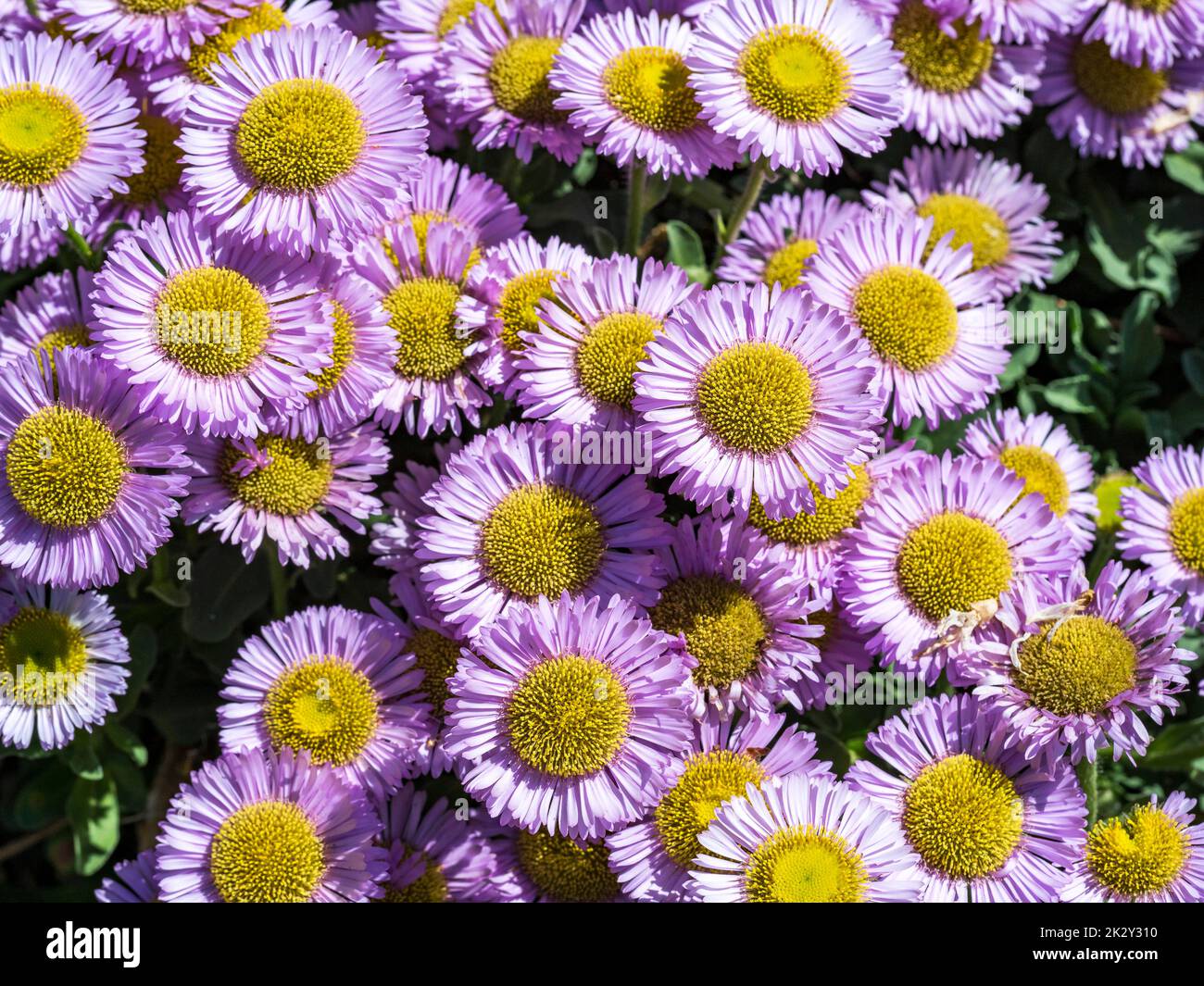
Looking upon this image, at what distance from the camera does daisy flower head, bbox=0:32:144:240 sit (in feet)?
9.25

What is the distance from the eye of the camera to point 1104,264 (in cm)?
369

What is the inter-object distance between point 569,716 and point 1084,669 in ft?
3.56

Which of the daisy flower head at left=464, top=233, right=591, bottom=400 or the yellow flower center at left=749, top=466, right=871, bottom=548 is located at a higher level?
the daisy flower head at left=464, top=233, right=591, bottom=400

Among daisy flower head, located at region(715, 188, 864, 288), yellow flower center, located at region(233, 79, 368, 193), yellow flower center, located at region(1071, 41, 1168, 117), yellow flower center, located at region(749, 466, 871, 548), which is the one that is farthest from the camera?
yellow flower center, located at region(1071, 41, 1168, 117)

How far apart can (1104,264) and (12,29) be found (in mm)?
2998

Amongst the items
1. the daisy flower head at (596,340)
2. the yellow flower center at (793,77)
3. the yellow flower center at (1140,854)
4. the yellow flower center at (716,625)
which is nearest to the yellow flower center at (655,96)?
the yellow flower center at (793,77)

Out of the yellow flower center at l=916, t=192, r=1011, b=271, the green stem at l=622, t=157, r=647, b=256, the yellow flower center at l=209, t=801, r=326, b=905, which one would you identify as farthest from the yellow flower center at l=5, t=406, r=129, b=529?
the yellow flower center at l=916, t=192, r=1011, b=271

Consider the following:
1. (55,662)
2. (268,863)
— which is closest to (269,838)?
(268,863)

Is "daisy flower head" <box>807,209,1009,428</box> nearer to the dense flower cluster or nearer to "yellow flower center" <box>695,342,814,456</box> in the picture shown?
the dense flower cluster

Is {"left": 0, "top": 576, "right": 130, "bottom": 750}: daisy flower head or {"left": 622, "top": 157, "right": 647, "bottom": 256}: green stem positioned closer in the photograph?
{"left": 0, "top": 576, "right": 130, "bottom": 750}: daisy flower head

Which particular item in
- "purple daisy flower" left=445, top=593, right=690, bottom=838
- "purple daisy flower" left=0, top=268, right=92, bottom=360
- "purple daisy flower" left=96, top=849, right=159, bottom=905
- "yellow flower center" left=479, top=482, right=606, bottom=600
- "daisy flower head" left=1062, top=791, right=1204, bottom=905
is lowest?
"daisy flower head" left=1062, top=791, right=1204, bottom=905

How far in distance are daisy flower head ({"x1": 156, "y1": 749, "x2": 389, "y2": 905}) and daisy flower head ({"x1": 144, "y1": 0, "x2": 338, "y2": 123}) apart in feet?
5.08

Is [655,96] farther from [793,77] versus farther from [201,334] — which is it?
[201,334]
